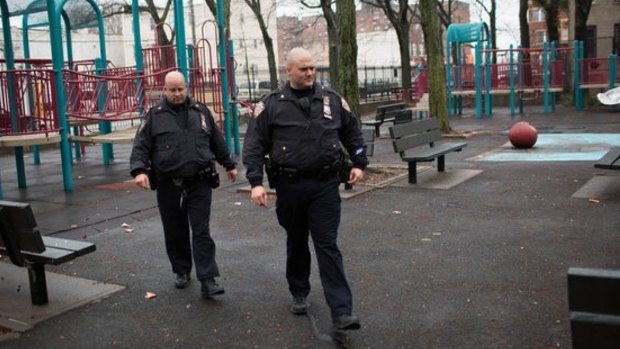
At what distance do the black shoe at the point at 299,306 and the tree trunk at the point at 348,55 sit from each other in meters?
6.56

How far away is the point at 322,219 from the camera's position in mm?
4406

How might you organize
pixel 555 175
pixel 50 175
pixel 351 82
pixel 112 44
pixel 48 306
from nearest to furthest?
pixel 48 306 → pixel 555 175 → pixel 351 82 → pixel 50 175 → pixel 112 44

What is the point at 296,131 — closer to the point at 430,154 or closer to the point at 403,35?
the point at 430,154

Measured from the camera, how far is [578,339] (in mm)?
2420

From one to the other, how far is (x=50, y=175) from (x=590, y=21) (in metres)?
28.8

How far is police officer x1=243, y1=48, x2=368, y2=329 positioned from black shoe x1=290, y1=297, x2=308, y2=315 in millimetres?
403

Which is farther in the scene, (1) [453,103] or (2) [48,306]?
(1) [453,103]

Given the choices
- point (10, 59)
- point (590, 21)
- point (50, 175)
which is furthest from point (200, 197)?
point (590, 21)

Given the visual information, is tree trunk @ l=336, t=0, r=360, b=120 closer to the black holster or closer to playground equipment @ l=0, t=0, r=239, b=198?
playground equipment @ l=0, t=0, r=239, b=198

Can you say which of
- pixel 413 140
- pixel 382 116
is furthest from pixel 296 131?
pixel 382 116

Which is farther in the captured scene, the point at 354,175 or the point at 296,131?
the point at 354,175

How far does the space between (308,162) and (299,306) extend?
1031 millimetres

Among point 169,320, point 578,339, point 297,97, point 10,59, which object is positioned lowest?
point 169,320

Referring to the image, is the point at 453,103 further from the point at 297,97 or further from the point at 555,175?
the point at 297,97
